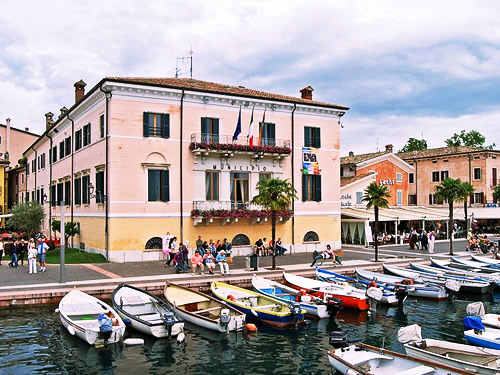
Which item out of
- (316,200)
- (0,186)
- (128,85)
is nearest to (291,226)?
(316,200)

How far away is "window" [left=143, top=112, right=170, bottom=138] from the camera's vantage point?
112 feet

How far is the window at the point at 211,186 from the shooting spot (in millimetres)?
36250

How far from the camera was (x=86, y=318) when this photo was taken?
18.8m

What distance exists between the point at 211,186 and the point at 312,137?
10.3 m

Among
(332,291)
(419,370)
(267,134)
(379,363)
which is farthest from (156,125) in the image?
(419,370)

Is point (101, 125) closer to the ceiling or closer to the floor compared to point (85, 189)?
closer to the ceiling

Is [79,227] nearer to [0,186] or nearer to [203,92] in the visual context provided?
[203,92]

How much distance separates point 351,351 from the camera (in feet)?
47.9

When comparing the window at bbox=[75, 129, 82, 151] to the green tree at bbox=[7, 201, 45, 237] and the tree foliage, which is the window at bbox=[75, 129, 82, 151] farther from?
the tree foliage

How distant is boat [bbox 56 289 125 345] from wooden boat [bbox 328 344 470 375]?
25.8 feet

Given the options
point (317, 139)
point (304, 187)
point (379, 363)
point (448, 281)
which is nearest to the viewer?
point (379, 363)

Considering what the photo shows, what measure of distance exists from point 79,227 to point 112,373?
1091 inches

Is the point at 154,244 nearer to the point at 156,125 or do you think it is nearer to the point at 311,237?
the point at 156,125

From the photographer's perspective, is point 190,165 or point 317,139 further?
point 317,139
